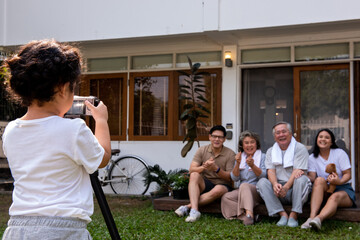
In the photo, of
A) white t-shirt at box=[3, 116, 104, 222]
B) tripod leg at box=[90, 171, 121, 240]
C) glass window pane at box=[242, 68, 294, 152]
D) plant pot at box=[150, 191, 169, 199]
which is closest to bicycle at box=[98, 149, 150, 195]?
plant pot at box=[150, 191, 169, 199]

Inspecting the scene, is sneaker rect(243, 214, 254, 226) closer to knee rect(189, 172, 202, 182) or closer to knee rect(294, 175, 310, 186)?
knee rect(294, 175, 310, 186)

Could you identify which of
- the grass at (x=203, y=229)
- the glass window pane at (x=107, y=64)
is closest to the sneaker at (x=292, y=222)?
the grass at (x=203, y=229)

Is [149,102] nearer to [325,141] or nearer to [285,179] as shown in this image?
[285,179]

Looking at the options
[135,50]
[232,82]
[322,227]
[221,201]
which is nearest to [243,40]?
[232,82]

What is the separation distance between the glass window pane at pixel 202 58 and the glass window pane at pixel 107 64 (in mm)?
1074

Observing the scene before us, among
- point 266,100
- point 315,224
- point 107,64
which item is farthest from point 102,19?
point 315,224

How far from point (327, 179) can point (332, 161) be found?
0.30 metres

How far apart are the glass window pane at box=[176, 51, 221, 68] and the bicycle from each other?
1.85 m

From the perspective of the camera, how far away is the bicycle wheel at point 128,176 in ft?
27.1

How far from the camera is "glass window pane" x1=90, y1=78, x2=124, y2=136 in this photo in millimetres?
8711

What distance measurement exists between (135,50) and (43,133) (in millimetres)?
7093

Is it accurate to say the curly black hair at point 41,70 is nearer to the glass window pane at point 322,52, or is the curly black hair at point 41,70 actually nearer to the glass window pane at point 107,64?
A: the glass window pane at point 322,52

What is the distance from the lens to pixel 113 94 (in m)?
8.77

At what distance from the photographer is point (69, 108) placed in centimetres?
163
